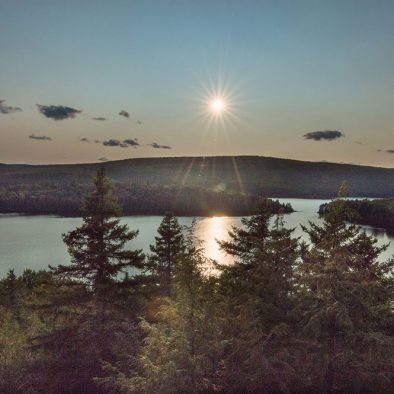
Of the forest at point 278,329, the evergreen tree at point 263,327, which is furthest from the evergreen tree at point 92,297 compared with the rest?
the evergreen tree at point 263,327

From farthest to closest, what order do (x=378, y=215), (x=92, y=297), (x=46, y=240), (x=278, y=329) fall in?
(x=378, y=215) < (x=46, y=240) < (x=92, y=297) < (x=278, y=329)

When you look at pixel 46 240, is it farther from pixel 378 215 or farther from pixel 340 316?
pixel 378 215

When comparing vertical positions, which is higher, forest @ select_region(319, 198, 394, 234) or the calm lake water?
forest @ select_region(319, 198, 394, 234)

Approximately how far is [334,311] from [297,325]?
1.58 meters

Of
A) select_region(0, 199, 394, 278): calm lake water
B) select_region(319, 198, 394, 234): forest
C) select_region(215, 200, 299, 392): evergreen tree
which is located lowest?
select_region(0, 199, 394, 278): calm lake water

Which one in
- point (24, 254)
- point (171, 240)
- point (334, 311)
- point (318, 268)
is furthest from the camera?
point (24, 254)

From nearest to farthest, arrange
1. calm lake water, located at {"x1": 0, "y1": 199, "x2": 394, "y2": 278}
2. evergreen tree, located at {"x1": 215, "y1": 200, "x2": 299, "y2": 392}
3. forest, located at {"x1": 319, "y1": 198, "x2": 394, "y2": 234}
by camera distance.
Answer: evergreen tree, located at {"x1": 215, "y1": 200, "x2": 299, "y2": 392}
calm lake water, located at {"x1": 0, "y1": 199, "x2": 394, "y2": 278}
forest, located at {"x1": 319, "y1": 198, "x2": 394, "y2": 234}

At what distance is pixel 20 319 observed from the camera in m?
36.8

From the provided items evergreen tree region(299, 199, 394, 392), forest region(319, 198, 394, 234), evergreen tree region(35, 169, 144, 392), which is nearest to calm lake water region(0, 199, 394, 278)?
forest region(319, 198, 394, 234)

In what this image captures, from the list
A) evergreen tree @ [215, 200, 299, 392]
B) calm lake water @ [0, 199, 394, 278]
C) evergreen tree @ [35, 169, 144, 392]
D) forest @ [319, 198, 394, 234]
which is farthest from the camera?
forest @ [319, 198, 394, 234]

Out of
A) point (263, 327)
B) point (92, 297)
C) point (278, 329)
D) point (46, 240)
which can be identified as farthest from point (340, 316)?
point (46, 240)

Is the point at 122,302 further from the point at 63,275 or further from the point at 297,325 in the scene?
the point at 297,325

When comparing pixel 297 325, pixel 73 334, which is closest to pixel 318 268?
pixel 297 325

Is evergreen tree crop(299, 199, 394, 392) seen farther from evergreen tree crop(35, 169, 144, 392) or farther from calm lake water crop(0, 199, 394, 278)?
calm lake water crop(0, 199, 394, 278)
